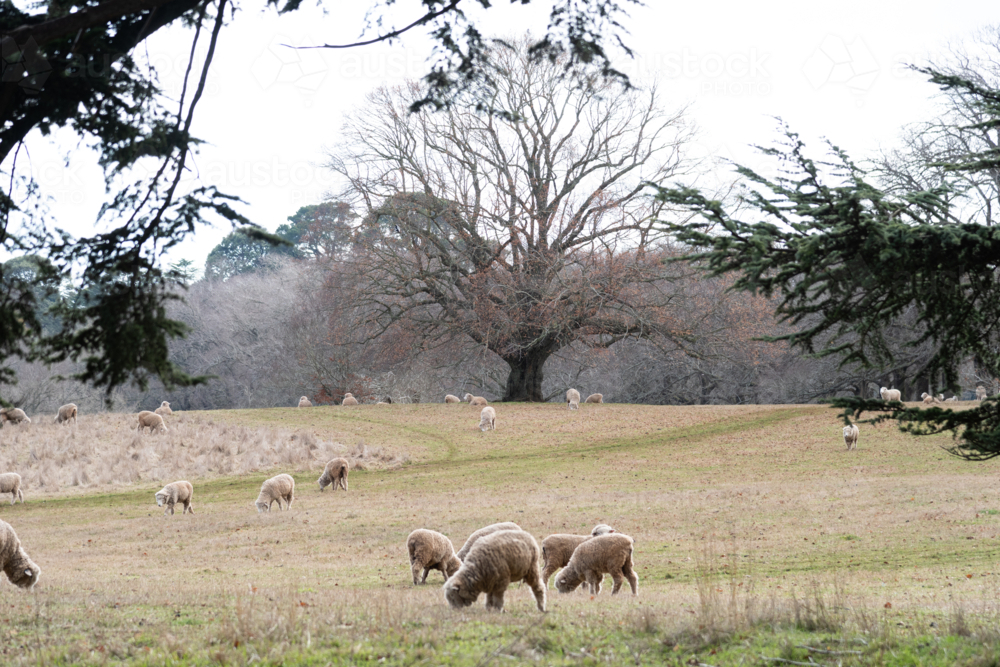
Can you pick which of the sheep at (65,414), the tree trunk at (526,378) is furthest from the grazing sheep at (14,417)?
the tree trunk at (526,378)

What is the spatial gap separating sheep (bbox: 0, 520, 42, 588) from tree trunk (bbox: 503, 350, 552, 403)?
96.6 feet

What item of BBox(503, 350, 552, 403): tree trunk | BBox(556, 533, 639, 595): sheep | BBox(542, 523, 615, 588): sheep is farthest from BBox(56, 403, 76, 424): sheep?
BBox(556, 533, 639, 595): sheep

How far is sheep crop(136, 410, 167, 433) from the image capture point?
28828 millimetres

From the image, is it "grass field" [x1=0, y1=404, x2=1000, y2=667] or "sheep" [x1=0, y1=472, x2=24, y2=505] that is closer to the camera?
"grass field" [x1=0, y1=404, x2=1000, y2=667]

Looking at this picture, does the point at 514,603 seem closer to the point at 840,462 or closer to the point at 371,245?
the point at 840,462

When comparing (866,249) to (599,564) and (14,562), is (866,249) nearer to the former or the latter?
(599,564)

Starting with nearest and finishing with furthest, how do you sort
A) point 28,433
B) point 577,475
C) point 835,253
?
→ point 835,253 → point 577,475 → point 28,433

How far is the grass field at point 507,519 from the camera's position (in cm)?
704

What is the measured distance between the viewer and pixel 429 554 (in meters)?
12.0

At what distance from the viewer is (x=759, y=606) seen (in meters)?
8.52

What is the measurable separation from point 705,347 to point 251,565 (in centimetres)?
2638

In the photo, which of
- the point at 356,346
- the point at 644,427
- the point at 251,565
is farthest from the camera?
the point at 356,346

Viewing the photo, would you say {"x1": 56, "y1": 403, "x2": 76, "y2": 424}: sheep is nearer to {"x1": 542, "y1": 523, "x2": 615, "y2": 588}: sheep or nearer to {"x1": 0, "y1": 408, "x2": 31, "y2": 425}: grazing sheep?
{"x1": 0, "y1": 408, "x2": 31, "y2": 425}: grazing sheep

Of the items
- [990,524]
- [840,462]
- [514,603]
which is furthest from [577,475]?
[514,603]
